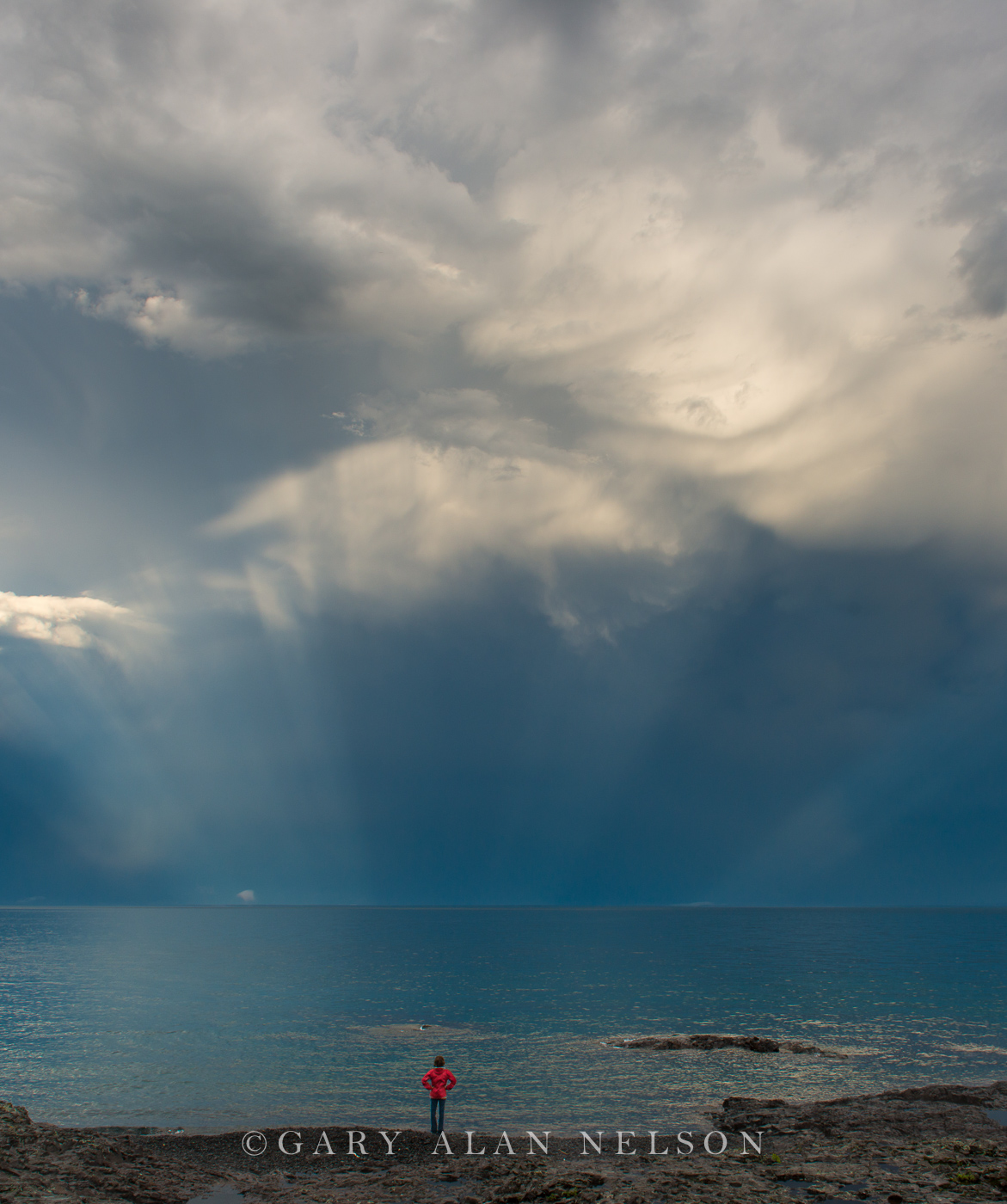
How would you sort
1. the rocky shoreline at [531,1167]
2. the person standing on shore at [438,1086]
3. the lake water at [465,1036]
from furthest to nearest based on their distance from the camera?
the lake water at [465,1036] → the person standing on shore at [438,1086] → the rocky shoreline at [531,1167]

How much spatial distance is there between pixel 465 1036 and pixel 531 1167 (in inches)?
1248

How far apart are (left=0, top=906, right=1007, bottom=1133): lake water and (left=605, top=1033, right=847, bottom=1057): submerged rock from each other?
4.81 ft

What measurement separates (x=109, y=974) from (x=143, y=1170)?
295 feet

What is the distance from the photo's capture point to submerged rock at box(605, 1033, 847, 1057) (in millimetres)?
49688

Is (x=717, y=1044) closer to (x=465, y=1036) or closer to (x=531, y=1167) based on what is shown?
(x=465, y=1036)

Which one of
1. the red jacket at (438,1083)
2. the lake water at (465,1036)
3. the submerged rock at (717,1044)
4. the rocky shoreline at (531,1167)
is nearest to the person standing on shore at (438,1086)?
the red jacket at (438,1083)

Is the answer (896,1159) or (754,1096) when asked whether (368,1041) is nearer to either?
(754,1096)

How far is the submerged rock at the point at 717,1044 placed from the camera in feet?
163

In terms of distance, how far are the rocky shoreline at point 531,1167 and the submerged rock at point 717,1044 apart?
56.0ft

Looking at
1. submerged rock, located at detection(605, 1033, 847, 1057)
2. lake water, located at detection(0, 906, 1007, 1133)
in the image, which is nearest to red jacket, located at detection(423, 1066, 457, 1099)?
lake water, located at detection(0, 906, 1007, 1133)

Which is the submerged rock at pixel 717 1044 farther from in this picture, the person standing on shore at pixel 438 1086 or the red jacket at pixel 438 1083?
the red jacket at pixel 438 1083

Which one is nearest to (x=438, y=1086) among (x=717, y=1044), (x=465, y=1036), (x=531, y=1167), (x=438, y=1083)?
(x=438, y=1083)

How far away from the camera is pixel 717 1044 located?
2025 inches

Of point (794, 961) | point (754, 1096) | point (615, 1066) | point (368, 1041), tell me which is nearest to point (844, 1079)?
point (754, 1096)
